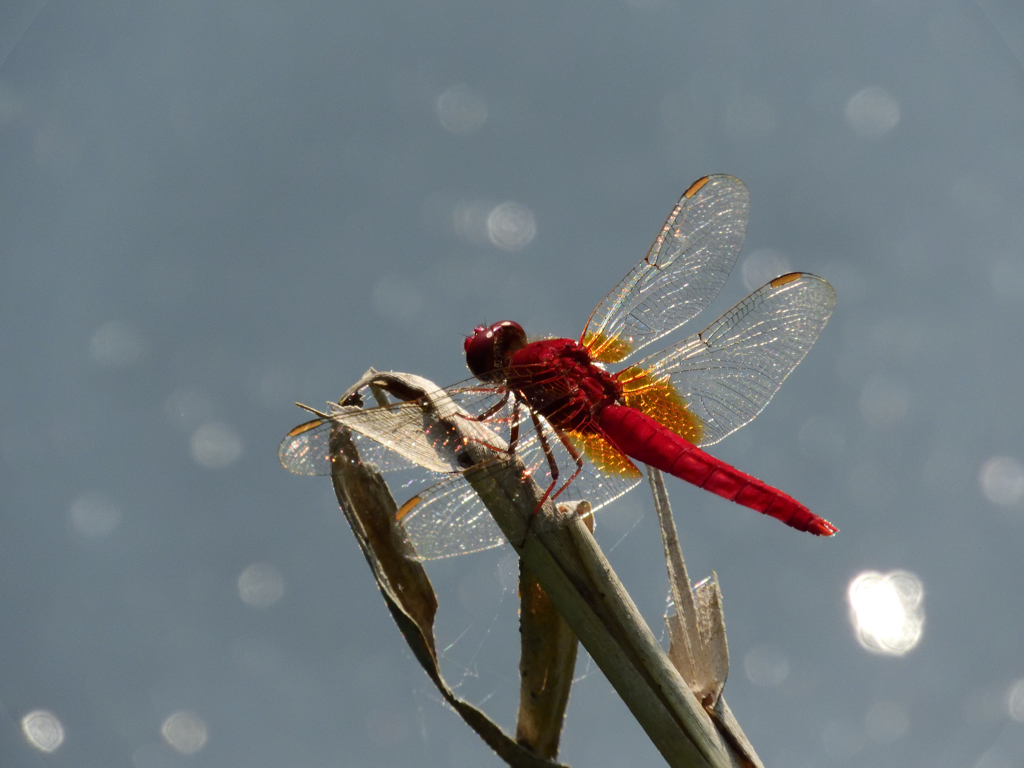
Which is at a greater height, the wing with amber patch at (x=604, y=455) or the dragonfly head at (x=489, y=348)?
the dragonfly head at (x=489, y=348)

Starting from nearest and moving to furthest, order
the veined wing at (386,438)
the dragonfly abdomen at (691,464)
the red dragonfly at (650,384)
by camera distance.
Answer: the veined wing at (386,438)
the red dragonfly at (650,384)
the dragonfly abdomen at (691,464)

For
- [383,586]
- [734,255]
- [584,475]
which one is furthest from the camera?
[734,255]

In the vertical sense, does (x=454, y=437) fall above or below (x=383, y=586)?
above

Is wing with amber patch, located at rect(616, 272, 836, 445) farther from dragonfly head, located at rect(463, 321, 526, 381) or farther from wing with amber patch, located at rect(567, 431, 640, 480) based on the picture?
dragonfly head, located at rect(463, 321, 526, 381)

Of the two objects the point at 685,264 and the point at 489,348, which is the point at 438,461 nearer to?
the point at 489,348

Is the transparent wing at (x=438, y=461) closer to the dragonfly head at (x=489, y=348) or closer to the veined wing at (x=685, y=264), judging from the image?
the dragonfly head at (x=489, y=348)

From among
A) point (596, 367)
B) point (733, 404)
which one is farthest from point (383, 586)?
point (733, 404)

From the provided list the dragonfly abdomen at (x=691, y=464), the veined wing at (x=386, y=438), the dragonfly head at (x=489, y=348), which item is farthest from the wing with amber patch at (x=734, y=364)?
the veined wing at (x=386, y=438)

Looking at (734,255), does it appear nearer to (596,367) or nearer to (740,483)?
(596,367)
